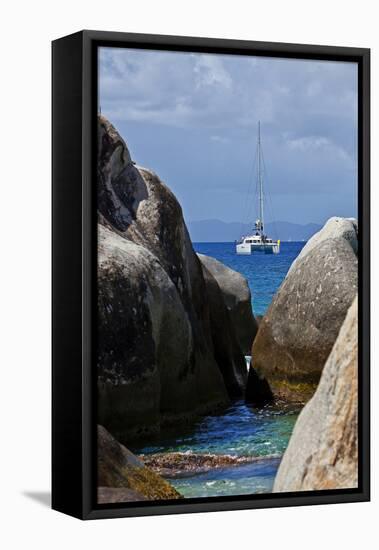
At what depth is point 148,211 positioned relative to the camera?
13000 mm

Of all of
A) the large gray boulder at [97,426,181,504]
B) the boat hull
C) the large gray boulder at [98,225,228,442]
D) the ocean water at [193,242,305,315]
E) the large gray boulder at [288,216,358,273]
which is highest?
the large gray boulder at [288,216,358,273]

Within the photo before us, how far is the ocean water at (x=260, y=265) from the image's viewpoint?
1305 cm

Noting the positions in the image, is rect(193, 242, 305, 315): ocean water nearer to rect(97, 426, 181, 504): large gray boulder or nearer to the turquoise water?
the turquoise water

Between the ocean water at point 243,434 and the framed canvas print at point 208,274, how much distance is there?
13mm

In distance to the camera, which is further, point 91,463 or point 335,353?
point 335,353

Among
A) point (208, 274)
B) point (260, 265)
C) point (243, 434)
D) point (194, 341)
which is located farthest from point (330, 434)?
point (208, 274)

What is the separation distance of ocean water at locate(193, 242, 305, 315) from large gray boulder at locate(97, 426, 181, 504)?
1737 mm

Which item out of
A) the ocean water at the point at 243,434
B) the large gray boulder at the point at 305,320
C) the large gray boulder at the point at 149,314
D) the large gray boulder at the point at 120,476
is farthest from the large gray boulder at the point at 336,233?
Answer: the large gray boulder at the point at 120,476

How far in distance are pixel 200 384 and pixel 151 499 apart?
1.22 metres

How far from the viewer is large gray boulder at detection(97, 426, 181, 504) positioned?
1212 cm

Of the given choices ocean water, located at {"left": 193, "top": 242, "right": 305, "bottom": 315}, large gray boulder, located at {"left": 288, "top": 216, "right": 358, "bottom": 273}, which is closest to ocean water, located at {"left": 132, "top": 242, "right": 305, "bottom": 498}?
ocean water, located at {"left": 193, "top": 242, "right": 305, "bottom": 315}

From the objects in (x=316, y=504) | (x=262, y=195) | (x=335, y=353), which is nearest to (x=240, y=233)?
(x=262, y=195)

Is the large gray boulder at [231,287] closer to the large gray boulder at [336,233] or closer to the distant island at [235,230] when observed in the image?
the distant island at [235,230]

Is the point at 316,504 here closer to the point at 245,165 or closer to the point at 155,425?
the point at 155,425
